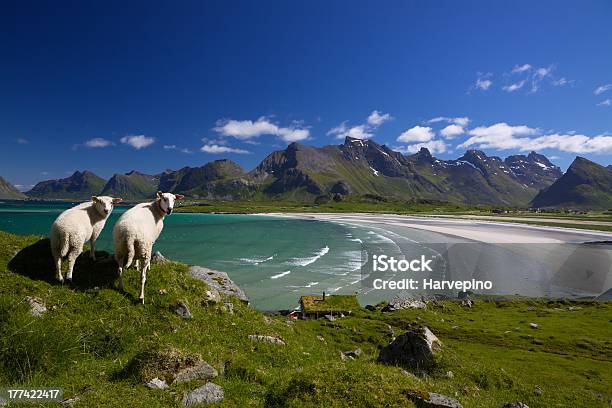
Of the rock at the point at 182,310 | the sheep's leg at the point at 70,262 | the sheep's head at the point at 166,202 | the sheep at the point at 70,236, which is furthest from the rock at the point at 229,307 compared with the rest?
the sheep's leg at the point at 70,262

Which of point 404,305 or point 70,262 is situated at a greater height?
point 70,262

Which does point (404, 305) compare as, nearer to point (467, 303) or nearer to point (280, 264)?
point (467, 303)

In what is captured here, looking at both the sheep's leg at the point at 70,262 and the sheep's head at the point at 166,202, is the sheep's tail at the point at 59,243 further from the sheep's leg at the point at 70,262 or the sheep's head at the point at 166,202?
the sheep's head at the point at 166,202

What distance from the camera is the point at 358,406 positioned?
803cm

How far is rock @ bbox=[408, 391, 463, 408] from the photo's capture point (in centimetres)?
846

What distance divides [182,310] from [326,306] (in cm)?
2927

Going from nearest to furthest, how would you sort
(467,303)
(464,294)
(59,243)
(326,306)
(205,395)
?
(205,395), (59,243), (326,306), (467,303), (464,294)

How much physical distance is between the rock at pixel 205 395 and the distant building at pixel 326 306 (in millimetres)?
30618

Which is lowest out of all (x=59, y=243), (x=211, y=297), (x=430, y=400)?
(x=430, y=400)

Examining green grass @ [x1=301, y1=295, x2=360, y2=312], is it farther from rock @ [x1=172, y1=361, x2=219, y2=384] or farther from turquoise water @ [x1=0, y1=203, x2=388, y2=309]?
rock @ [x1=172, y1=361, x2=219, y2=384]

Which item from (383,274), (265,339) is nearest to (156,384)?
(265,339)

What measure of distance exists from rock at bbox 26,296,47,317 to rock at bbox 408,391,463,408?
38.7 feet

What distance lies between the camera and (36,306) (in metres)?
11.0

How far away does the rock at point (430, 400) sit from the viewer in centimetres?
846
